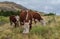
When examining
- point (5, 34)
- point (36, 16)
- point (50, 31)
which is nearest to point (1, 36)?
point (5, 34)

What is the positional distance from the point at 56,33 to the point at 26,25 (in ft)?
5.79

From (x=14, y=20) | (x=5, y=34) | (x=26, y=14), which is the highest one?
(x=26, y=14)

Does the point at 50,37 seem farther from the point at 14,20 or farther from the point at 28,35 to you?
the point at 14,20

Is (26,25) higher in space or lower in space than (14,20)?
higher

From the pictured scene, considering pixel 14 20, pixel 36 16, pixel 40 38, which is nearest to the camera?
pixel 40 38

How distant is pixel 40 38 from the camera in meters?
14.0

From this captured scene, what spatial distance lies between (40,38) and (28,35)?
880mm

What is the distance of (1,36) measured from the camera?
15148 millimetres

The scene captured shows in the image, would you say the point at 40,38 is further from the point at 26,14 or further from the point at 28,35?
the point at 26,14

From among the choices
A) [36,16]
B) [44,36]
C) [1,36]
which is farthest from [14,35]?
[36,16]

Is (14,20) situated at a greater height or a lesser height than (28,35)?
lesser

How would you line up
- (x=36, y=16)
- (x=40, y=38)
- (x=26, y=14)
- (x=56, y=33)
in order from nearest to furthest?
(x=40, y=38), (x=56, y=33), (x=26, y=14), (x=36, y=16)

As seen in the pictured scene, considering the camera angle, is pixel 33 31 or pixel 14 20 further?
pixel 14 20

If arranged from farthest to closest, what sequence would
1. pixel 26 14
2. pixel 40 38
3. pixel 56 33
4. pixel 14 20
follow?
pixel 14 20
pixel 26 14
pixel 56 33
pixel 40 38
